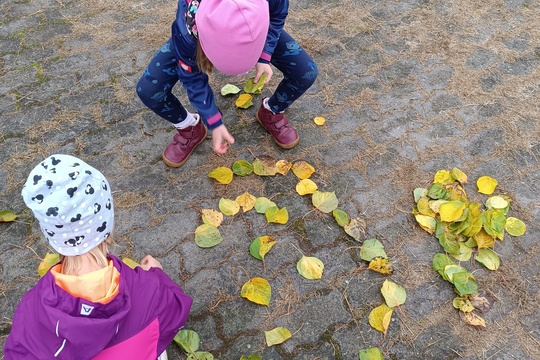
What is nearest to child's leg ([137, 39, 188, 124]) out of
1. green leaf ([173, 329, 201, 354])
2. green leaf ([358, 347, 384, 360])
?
green leaf ([173, 329, 201, 354])

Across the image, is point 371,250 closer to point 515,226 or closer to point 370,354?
point 370,354

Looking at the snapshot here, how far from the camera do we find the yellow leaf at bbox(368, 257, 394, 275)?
87.6 inches

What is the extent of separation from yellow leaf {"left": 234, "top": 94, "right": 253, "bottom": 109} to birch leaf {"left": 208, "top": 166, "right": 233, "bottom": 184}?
1.83 feet

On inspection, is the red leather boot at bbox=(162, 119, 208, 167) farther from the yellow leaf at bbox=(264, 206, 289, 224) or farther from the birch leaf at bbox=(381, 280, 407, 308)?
the birch leaf at bbox=(381, 280, 407, 308)

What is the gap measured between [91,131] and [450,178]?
6.90 feet

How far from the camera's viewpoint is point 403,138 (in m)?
2.85

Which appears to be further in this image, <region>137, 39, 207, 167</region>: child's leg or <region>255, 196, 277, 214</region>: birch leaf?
<region>255, 196, 277, 214</region>: birch leaf

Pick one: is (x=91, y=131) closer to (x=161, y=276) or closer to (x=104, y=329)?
(x=161, y=276)

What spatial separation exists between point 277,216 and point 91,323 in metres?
1.22

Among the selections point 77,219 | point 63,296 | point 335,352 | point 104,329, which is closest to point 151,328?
point 104,329

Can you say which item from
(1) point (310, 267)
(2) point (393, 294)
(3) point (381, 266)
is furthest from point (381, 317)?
(1) point (310, 267)

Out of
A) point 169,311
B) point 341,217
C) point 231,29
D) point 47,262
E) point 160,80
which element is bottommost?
point 47,262

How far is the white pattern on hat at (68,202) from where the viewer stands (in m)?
1.27

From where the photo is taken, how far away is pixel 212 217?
2.41 meters
